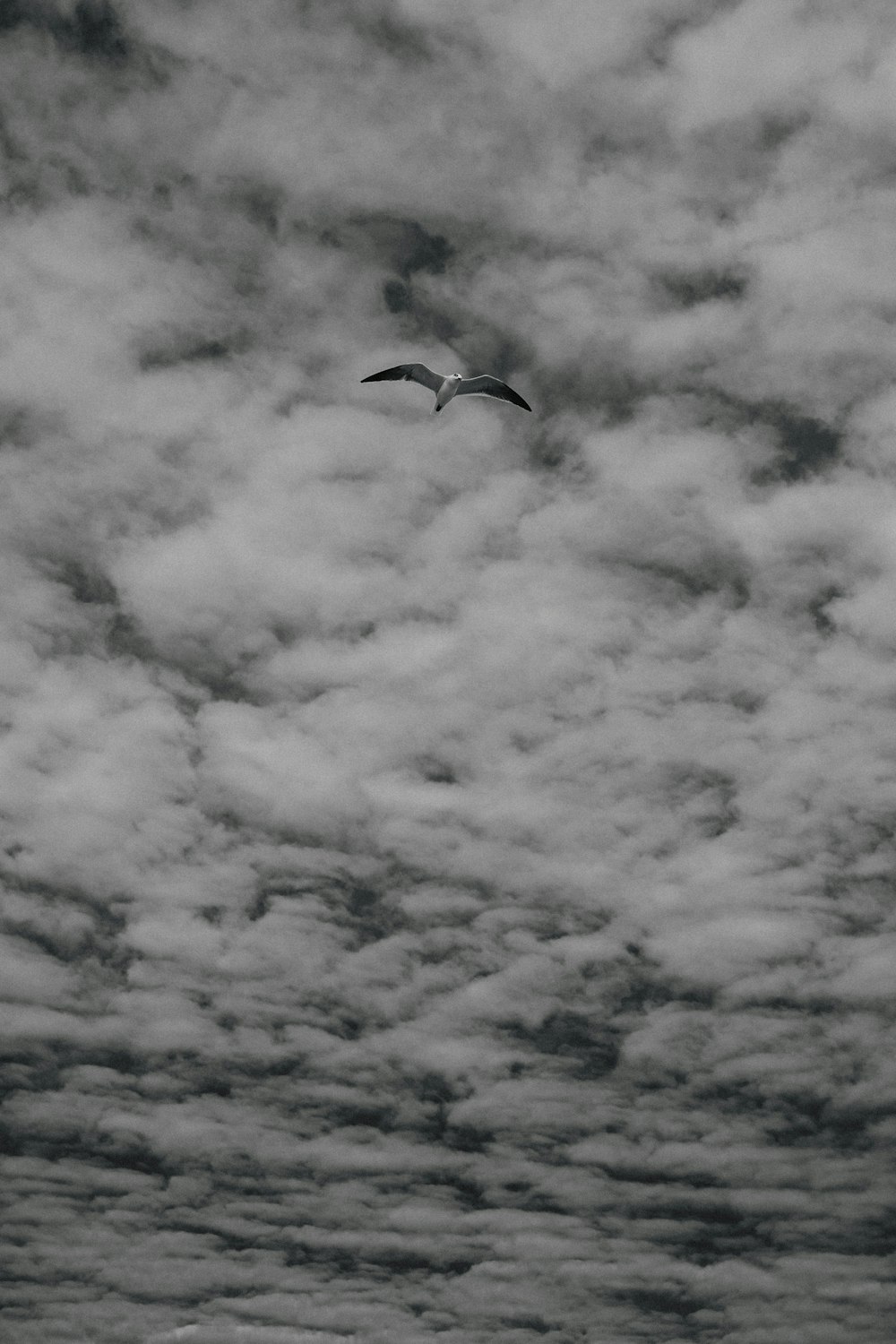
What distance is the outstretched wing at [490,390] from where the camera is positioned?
163 feet

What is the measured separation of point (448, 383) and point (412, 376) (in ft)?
5.43

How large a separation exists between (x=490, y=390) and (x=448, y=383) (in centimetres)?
173

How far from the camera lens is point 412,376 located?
165 feet

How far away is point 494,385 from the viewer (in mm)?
49781

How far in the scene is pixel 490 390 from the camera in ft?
164

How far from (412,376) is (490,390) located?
10.1 ft

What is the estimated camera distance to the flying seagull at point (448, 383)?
49.4 metres

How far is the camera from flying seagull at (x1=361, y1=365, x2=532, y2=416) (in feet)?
162

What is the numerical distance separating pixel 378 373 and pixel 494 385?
4477mm

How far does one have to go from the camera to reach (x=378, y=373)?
49.6 m

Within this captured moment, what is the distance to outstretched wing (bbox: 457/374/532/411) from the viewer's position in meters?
49.6

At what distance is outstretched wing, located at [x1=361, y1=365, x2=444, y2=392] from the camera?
4959 centimetres
